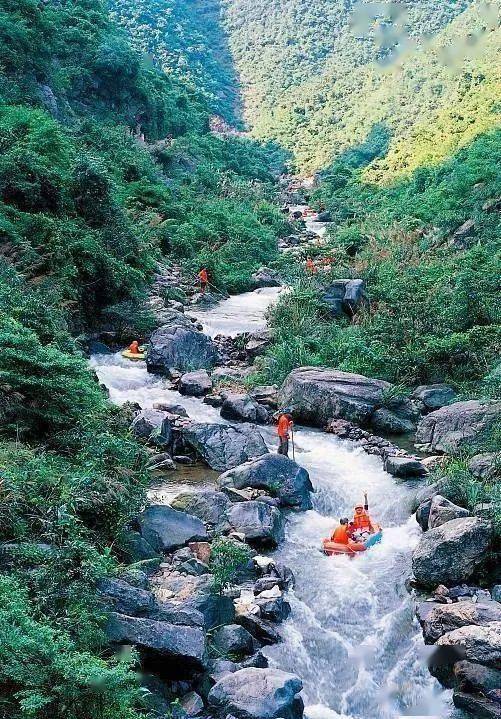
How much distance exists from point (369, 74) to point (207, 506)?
201ft

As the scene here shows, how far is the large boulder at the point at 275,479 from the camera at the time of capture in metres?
A: 10.8

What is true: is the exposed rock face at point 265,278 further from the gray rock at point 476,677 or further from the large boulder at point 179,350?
the gray rock at point 476,677

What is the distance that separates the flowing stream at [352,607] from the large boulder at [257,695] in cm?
61

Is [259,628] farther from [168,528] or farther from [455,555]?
[455,555]

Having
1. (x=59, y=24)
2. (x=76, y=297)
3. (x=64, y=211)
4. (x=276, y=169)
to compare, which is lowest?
(x=276, y=169)

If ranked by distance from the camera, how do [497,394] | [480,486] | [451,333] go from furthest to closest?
[451,333], [497,394], [480,486]

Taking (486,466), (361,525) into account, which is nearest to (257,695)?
(361,525)

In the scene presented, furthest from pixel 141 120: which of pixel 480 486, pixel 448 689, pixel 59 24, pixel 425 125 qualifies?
pixel 448 689

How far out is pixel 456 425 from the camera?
12.5 meters

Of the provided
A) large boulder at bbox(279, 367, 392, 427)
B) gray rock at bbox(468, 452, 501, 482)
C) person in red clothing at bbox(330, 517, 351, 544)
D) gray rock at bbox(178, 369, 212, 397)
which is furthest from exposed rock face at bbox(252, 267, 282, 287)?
person in red clothing at bbox(330, 517, 351, 544)

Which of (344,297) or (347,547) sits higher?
(347,547)

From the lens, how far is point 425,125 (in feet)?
144

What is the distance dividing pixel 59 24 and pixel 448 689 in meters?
35.1

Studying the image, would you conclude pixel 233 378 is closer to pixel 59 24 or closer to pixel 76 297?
pixel 76 297
